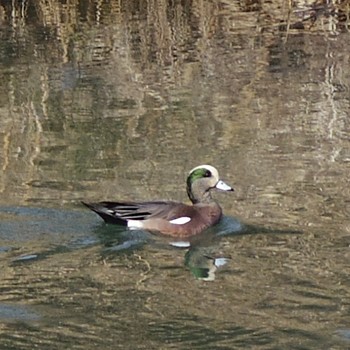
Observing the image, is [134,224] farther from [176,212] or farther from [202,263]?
[202,263]

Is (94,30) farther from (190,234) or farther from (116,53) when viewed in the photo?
(190,234)

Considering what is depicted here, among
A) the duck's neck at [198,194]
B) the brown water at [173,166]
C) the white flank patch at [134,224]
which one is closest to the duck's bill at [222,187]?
the duck's neck at [198,194]

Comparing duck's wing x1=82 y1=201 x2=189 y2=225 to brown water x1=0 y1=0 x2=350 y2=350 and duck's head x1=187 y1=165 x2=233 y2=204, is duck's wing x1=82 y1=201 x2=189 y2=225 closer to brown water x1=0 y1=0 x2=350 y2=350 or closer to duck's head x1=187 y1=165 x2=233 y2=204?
brown water x1=0 y1=0 x2=350 y2=350

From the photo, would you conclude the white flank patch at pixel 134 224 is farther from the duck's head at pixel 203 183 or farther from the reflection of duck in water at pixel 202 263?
the duck's head at pixel 203 183

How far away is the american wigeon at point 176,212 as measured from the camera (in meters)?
8.89

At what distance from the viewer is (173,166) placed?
34.6 ft

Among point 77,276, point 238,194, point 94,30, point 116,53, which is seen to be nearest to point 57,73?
point 116,53

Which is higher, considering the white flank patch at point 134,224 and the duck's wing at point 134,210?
the duck's wing at point 134,210

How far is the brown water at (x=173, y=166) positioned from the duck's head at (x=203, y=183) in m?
0.24

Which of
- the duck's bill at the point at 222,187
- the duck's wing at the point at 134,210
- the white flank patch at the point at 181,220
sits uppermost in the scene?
the duck's bill at the point at 222,187

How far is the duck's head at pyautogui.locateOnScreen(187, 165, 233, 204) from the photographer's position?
9.38m

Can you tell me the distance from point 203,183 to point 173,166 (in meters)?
1.15

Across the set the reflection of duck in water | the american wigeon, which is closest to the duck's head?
the american wigeon

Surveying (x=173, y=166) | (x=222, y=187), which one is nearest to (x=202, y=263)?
(x=222, y=187)
